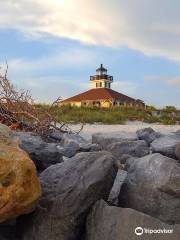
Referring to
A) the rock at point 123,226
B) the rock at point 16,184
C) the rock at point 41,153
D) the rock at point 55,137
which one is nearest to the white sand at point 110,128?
the rock at point 55,137

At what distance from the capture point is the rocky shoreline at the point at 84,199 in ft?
11.6

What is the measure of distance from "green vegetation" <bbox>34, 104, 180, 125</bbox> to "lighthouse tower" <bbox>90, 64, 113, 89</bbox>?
2194 cm

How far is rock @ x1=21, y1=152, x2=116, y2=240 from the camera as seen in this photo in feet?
12.8

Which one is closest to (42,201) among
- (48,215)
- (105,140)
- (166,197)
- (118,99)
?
(48,215)

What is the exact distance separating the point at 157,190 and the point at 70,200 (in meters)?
0.67

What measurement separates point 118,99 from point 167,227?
31313mm

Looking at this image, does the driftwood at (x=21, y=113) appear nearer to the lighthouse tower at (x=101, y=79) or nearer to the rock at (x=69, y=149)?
the rock at (x=69, y=149)

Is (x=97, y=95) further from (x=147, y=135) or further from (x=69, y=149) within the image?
(x=69, y=149)

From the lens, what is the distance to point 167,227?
369 cm

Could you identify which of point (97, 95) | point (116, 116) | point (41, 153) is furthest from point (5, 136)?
point (97, 95)

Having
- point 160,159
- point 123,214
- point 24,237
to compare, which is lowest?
point 24,237

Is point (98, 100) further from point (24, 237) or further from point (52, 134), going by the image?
point (24, 237)

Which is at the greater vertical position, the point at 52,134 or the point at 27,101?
the point at 27,101

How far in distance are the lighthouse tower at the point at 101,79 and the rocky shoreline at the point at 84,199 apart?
129 ft
